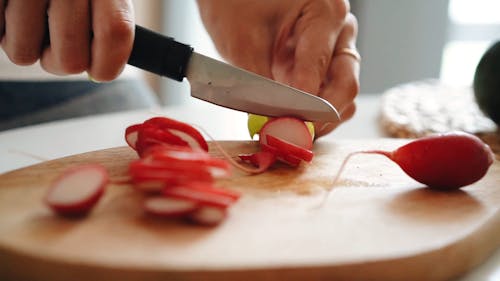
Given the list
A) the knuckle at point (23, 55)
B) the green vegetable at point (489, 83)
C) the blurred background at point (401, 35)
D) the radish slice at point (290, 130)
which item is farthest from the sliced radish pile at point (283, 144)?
the blurred background at point (401, 35)

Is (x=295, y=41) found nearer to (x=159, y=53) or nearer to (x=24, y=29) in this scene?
(x=159, y=53)

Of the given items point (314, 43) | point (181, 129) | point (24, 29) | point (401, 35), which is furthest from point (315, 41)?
point (401, 35)

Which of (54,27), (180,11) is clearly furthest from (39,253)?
(180,11)

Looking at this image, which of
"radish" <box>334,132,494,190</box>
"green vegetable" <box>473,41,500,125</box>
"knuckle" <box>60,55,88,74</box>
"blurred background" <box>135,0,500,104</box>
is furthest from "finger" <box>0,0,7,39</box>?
"blurred background" <box>135,0,500,104</box>

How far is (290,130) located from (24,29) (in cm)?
43

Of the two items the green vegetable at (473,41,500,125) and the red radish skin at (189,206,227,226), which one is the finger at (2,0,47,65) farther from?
the green vegetable at (473,41,500,125)

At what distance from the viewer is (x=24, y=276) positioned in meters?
0.59

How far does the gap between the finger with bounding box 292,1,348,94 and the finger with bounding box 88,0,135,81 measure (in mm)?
336

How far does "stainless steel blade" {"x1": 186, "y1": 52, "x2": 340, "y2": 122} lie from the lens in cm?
91

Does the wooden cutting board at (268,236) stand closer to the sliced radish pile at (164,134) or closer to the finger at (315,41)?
the sliced radish pile at (164,134)

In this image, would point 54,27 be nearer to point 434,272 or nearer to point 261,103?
point 261,103

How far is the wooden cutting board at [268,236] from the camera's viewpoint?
0.56m

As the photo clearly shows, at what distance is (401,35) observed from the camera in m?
2.95

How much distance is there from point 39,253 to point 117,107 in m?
0.96
